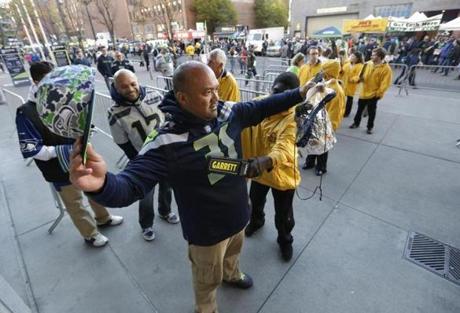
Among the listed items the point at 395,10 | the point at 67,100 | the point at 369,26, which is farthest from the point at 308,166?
the point at 395,10

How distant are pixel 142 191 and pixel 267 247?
6.53 ft

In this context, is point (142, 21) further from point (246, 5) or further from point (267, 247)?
point (267, 247)

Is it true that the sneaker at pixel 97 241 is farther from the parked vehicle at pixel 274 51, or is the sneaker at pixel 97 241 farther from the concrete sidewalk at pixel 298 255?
the parked vehicle at pixel 274 51

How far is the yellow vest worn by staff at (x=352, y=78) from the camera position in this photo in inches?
238

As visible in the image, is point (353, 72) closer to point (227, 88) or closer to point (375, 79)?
point (375, 79)

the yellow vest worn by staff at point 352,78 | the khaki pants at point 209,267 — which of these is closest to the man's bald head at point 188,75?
the khaki pants at point 209,267

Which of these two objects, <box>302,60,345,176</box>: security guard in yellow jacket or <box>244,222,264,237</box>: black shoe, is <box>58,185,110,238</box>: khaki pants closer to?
<box>244,222,264,237</box>: black shoe

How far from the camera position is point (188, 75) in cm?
135

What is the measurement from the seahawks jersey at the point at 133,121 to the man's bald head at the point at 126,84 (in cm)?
9

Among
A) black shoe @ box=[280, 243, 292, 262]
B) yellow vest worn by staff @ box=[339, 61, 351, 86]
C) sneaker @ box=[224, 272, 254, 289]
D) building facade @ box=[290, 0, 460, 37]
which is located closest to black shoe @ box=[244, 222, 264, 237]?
black shoe @ box=[280, 243, 292, 262]

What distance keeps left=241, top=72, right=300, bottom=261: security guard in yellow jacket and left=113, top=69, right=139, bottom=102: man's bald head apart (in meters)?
1.16

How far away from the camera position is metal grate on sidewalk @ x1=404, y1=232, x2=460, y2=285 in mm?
2452

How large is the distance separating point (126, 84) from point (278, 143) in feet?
5.17

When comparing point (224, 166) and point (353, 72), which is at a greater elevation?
point (224, 166)
